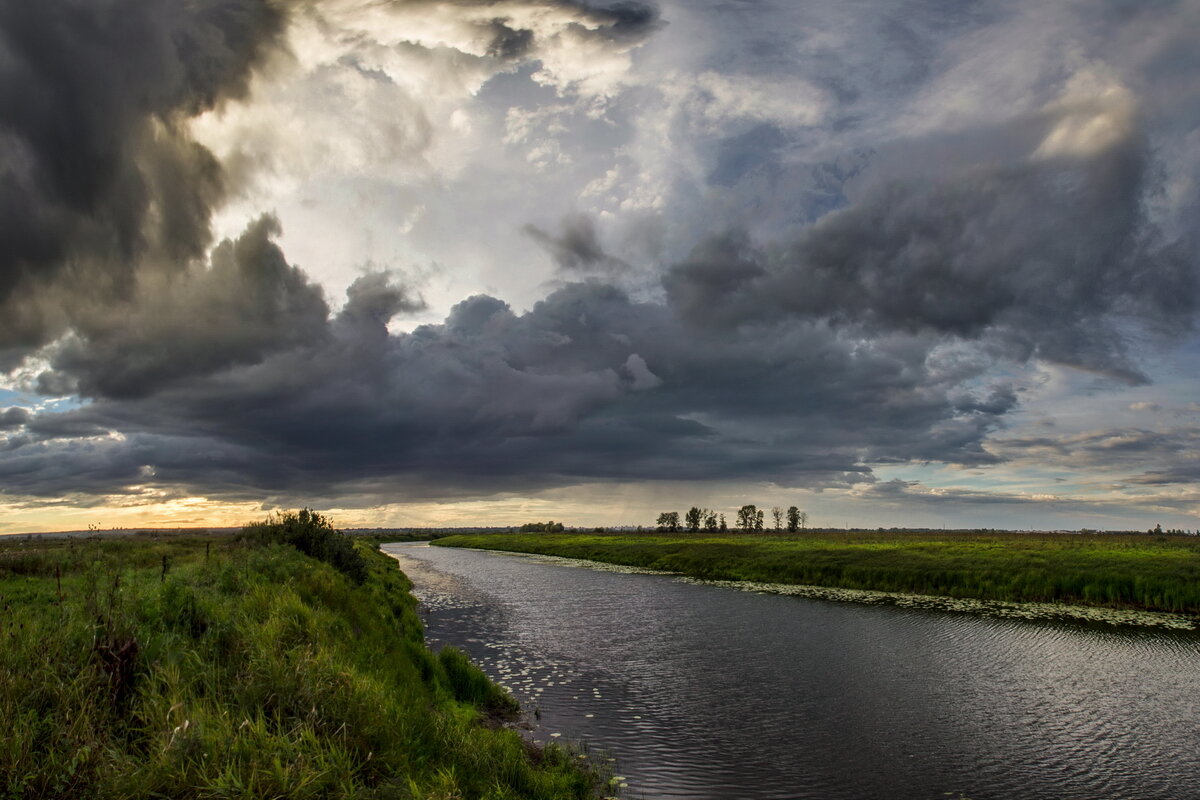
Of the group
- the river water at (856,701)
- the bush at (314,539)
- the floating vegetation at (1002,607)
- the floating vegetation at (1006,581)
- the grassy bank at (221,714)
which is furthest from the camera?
the floating vegetation at (1006,581)

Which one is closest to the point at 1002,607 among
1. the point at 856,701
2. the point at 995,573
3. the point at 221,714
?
the point at 995,573

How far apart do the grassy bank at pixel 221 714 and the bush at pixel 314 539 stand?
13152 mm

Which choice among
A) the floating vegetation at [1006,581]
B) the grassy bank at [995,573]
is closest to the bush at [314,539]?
the floating vegetation at [1006,581]

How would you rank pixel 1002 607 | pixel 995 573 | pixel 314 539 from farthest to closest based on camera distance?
pixel 995 573 < pixel 1002 607 < pixel 314 539

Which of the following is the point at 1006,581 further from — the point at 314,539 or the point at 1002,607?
the point at 314,539

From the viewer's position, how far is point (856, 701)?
18.6 m

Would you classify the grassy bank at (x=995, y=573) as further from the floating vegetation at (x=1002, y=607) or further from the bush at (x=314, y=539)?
the bush at (x=314, y=539)

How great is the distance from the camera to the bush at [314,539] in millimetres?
26109

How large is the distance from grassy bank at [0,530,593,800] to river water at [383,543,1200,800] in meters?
4.62

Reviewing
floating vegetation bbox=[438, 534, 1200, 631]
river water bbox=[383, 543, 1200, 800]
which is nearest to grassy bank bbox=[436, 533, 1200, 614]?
floating vegetation bbox=[438, 534, 1200, 631]

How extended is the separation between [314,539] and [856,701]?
70.4ft

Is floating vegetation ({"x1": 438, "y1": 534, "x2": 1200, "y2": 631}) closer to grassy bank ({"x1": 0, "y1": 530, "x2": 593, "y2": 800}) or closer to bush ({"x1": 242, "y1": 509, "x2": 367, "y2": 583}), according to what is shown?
bush ({"x1": 242, "y1": 509, "x2": 367, "y2": 583})

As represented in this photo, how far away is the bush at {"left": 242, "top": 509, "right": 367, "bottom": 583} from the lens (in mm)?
26109

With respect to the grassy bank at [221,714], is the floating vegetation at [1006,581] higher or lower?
lower
